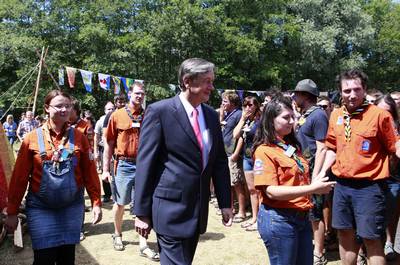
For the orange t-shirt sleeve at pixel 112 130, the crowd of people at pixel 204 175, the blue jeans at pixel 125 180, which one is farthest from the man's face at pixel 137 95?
the crowd of people at pixel 204 175

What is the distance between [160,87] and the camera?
2688cm

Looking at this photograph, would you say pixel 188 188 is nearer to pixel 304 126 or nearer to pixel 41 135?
pixel 41 135

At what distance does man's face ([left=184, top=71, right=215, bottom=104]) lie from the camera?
260 cm

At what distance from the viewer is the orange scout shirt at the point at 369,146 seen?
10.7ft

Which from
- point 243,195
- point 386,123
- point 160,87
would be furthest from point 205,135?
point 160,87

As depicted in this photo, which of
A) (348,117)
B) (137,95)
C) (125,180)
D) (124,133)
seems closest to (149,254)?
(125,180)

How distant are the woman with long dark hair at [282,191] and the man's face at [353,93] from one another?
83 centimetres

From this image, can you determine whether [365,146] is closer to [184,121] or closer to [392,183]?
[392,183]

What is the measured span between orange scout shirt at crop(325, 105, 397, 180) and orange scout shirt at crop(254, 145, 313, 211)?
824mm

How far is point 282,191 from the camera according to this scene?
2.55 metres

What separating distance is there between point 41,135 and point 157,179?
3.52ft

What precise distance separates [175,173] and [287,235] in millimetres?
832

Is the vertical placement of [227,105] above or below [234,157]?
above

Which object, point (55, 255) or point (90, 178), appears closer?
point (55, 255)
